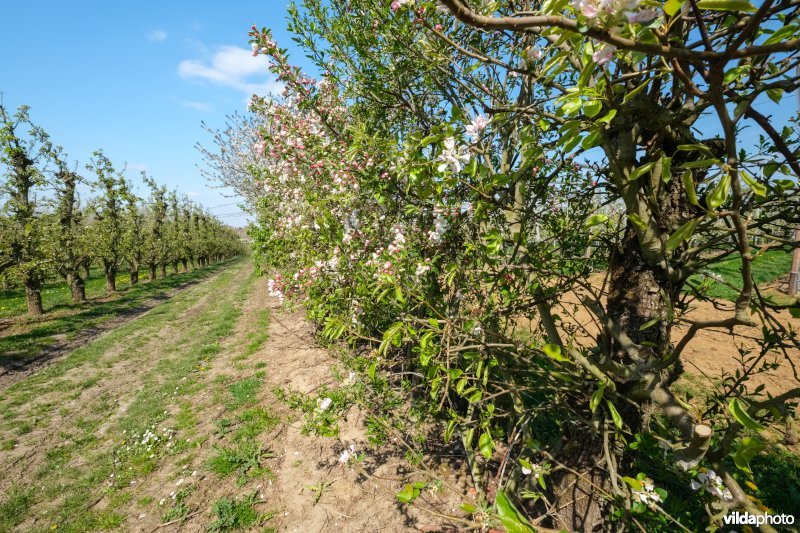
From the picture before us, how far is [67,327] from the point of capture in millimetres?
10734

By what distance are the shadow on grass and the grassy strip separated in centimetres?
89

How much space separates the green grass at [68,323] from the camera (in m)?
8.87

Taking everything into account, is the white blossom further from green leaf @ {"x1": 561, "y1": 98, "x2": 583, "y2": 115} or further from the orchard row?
the orchard row

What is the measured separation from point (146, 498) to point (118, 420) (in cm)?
236

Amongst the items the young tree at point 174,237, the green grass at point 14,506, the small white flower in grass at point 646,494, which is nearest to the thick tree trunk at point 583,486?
the small white flower in grass at point 646,494

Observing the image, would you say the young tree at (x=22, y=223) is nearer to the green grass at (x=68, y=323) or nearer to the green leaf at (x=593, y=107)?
the green grass at (x=68, y=323)

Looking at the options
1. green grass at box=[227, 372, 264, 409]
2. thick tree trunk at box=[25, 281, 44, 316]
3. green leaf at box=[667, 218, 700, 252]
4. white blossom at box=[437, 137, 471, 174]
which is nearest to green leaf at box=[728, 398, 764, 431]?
green leaf at box=[667, 218, 700, 252]

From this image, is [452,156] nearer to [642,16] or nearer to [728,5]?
[642,16]

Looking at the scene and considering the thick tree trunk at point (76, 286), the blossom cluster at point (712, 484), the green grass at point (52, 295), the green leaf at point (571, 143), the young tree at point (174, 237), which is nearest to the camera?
the green leaf at point (571, 143)

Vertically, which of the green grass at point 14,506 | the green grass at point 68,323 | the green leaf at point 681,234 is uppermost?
the green leaf at point 681,234

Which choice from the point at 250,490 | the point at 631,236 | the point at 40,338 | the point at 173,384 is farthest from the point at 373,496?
the point at 40,338

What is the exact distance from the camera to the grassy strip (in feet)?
12.2

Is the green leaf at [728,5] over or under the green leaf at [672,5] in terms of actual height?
under

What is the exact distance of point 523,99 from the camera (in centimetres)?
285
